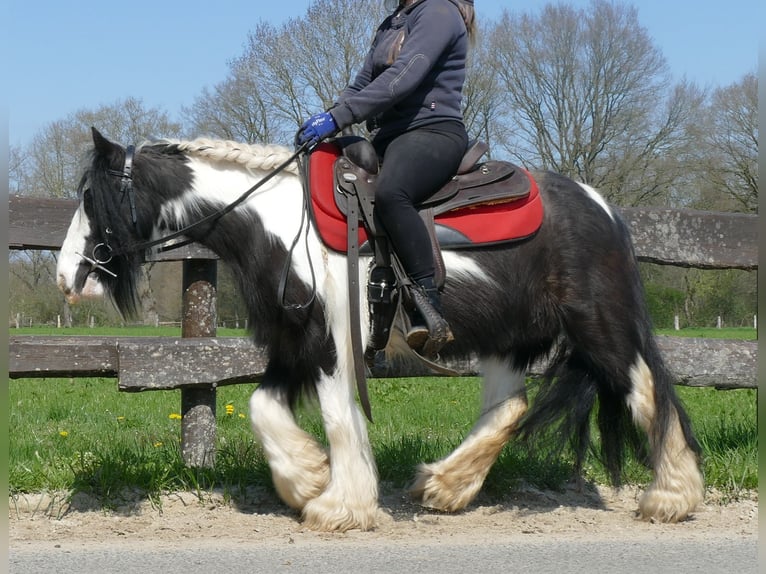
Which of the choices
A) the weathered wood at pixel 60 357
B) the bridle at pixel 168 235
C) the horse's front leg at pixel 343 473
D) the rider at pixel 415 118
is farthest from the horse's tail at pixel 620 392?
the weathered wood at pixel 60 357

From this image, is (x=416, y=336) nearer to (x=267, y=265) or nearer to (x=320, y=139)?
(x=267, y=265)

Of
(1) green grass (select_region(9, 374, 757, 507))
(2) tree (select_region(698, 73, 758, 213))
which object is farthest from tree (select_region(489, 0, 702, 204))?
(1) green grass (select_region(9, 374, 757, 507))

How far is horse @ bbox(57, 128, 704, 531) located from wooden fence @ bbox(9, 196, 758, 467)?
709mm

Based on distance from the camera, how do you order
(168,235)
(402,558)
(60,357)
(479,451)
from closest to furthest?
1. (402,558)
2. (168,235)
3. (479,451)
4. (60,357)

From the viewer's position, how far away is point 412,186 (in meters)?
4.51

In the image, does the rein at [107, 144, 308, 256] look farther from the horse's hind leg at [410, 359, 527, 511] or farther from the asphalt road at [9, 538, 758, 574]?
the horse's hind leg at [410, 359, 527, 511]

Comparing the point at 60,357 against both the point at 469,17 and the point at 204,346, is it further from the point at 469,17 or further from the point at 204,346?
the point at 469,17

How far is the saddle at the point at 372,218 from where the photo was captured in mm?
4570

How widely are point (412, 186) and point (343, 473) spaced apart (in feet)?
5.04

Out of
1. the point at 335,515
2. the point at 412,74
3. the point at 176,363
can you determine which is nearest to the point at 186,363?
the point at 176,363

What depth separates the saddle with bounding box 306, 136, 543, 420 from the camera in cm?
457

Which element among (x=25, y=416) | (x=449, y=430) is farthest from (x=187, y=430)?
(x=25, y=416)

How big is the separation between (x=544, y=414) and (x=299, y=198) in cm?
187

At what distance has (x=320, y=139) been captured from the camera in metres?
4.59
